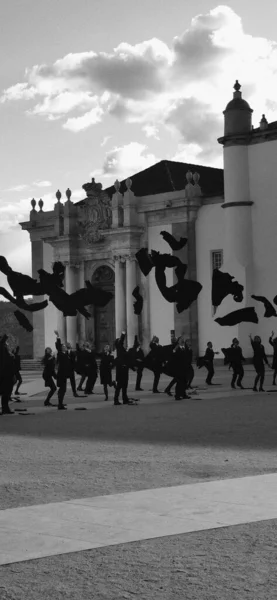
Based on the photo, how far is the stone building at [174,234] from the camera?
55.8m

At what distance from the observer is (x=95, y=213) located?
64.4 metres

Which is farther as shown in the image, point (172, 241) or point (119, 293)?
point (119, 293)

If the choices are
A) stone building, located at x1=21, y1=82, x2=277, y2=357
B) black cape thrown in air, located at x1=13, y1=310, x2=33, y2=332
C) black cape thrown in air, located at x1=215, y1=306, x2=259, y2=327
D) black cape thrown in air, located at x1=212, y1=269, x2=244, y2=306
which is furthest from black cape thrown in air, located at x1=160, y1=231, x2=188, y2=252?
stone building, located at x1=21, y1=82, x2=277, y2=357

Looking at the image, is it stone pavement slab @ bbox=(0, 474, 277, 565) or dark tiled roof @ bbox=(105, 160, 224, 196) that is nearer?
stone pavement slab @ bbox=(0, 474, 277, 565)

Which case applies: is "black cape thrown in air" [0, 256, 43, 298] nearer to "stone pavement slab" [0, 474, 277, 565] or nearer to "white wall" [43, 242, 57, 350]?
"stone pavement slab" [0, 474, 277, 565]

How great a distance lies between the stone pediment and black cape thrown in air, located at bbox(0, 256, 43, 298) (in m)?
53.5

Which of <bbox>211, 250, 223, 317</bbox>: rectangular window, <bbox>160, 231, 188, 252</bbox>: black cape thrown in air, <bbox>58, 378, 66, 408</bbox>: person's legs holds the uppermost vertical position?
<bbox>211, 250, 223, 317</bbox>: rectangular window

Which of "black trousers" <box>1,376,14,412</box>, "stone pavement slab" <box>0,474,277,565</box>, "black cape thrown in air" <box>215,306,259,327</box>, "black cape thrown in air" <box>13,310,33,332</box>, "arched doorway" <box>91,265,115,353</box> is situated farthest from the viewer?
"arched doorway" <box>91,265,115,353</box>

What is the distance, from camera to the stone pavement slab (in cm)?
867

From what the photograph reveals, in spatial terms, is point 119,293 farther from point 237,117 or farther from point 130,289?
point 237,117

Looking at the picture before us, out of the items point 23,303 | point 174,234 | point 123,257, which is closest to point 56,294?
point 23,303

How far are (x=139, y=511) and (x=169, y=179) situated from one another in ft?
183

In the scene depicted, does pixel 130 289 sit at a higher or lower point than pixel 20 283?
higher

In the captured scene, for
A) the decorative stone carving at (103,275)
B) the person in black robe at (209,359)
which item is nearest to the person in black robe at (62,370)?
the person in black robe at (209,359)
